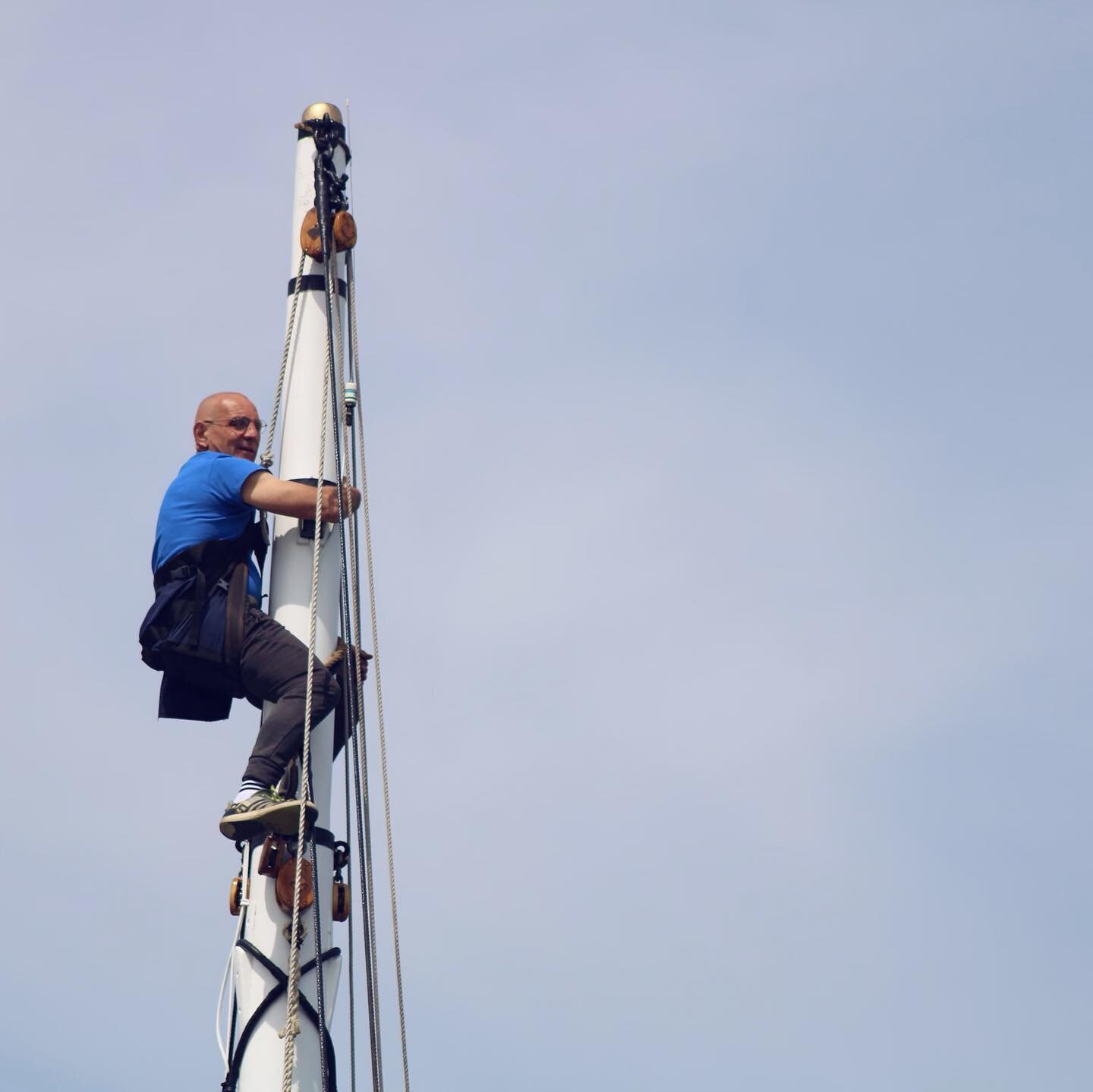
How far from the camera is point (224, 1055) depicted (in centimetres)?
861

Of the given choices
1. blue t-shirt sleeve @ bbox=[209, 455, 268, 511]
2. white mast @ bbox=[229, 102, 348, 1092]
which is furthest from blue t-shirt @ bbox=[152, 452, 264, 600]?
white mast @ bbox=[229, 102, 348, 1092]

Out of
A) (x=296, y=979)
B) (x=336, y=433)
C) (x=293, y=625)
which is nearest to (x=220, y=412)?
(x=336, y=433)

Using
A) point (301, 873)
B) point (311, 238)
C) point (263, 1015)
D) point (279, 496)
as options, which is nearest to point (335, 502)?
point (279, 496)

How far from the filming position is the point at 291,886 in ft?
28.5

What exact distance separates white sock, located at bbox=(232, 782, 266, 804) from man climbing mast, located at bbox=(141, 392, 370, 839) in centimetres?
15

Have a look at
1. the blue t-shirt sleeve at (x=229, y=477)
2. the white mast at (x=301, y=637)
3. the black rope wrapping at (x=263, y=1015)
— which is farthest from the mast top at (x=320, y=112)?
the black rope wrapping at (x=263, y=1015)

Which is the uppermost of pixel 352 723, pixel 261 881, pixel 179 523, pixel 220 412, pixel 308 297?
pixel 308 297

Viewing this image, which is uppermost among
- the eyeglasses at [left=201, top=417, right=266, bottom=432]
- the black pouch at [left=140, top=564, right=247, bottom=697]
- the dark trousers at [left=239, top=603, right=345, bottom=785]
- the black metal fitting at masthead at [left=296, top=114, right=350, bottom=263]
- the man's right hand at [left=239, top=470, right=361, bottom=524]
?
the black metal fitting at masthead at [left=296, top=114, right=350, bottom=263]

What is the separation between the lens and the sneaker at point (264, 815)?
339 inches

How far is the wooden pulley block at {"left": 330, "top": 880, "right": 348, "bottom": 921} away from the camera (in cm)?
902

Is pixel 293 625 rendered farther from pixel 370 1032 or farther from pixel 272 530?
pixel 370 1032

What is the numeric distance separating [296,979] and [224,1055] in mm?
486

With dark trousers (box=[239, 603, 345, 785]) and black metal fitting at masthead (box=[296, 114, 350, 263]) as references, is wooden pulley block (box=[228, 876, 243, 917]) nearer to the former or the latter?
dark trousers (box=[239, 603, 345, 785])

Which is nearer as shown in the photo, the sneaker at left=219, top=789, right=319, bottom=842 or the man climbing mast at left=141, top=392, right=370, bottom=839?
the sneaker at left=219, top=789, right=319, bottom=842
